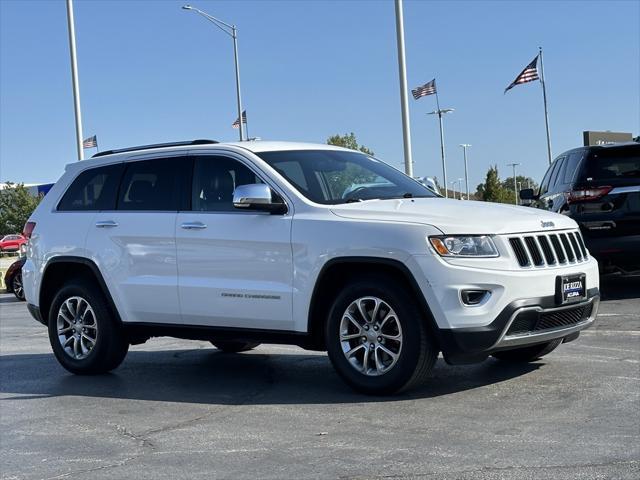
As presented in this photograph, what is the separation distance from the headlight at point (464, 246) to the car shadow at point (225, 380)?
1079 mm

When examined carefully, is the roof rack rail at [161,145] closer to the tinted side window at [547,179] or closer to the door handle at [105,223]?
the door handle at [105,223]

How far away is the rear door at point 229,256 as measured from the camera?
643 centimetres

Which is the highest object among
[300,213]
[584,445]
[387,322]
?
[300,213]

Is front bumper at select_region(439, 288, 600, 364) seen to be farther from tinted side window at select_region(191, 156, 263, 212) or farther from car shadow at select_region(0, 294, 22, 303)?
car shadow at select_region(0, 294, 22, 303)

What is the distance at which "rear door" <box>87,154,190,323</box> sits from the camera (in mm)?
7070

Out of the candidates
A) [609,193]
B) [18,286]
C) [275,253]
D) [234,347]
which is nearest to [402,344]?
[275,253]

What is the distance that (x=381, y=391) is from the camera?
604 cm

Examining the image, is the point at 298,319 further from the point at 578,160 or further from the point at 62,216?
the point at 578,160

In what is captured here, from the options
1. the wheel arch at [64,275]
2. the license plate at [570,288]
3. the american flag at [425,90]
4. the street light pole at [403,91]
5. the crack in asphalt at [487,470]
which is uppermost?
the american flag at [425,90]

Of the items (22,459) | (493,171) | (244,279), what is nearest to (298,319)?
(244,279)

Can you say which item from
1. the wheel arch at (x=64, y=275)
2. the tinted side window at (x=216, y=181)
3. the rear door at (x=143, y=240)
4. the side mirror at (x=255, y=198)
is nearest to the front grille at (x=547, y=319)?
the side mirror at (x=255, y=198)

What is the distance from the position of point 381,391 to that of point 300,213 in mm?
1413

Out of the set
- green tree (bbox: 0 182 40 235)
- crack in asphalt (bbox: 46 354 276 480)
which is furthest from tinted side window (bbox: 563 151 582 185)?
green tree (bbox: 0 182 40 235)

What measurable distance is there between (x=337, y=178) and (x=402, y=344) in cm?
162
